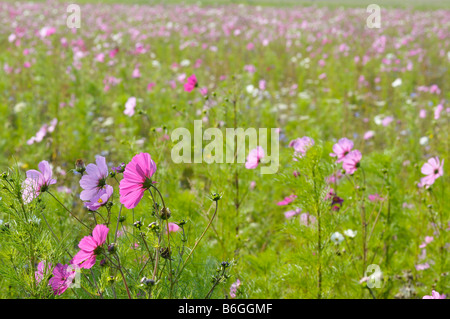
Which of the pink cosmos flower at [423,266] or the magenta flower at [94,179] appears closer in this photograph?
the magenta flower at [94,179]

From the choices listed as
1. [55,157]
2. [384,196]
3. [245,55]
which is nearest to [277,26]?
[245,55]

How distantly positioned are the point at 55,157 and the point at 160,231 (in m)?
2.42

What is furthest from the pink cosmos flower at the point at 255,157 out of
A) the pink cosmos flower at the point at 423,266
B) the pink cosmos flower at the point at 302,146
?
the pink cosmos flower at the point at 423,266

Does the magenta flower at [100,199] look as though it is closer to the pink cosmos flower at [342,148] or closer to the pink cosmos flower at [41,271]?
the pink cosmos flower at [41,271]

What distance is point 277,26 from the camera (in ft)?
27.8

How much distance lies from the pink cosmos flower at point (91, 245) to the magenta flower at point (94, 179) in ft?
0.46

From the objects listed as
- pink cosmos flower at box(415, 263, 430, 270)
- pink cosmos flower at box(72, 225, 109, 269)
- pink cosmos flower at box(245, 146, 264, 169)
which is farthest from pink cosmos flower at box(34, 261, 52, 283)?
pink cosmos flower at box(415, 263, 430, 270)

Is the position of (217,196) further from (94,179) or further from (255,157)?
(255,157)

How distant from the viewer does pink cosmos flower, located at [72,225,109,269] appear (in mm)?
823

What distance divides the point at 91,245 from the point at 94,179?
0.57 feet

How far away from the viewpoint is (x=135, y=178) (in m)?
0.86

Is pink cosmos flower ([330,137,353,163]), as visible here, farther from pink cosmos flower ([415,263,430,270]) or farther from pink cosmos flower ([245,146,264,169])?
pink cosmos flower ([415,263,430,270])

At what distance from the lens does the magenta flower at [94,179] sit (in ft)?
3.10

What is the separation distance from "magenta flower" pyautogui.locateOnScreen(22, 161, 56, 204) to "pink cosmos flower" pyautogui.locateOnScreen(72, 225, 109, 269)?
7.0 inches
